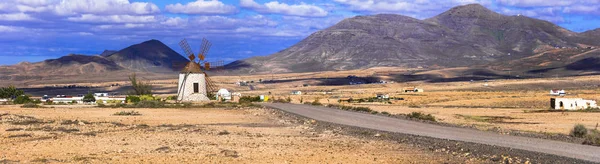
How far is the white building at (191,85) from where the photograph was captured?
62.6 m

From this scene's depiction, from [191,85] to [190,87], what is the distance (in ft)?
0.58

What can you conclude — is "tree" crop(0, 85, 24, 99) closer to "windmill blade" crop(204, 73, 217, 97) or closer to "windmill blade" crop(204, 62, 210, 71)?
"windmill blade" crop(204, 73, 217, 97)

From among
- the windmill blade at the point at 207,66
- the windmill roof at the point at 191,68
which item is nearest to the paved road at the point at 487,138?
the windmill roof at the point at 191,68

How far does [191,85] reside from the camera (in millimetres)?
62781

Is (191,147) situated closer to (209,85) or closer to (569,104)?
(569,104)

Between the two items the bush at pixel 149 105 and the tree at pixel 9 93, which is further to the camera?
the tree at pixel 9 93

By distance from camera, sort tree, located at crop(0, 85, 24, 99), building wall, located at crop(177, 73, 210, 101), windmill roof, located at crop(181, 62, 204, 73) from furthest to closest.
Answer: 1. tree, located at crop(0, 85, 24, 99)
2. windmill roof, located at crop(181, 62, 204, 73)
3. building wall, located at crop(177, 73, 210, 101)

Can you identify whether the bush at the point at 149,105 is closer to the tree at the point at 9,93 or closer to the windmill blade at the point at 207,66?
the windmill blade at the point at 207,66

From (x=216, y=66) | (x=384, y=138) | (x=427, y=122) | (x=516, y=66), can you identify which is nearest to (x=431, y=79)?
(x=516, y=66)

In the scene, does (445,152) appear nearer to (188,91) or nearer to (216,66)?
(188,91)

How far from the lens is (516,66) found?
187 metres

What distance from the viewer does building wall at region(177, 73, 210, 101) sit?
6259cm

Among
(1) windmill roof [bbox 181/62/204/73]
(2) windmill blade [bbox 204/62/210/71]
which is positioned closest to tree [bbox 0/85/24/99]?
(2) windmill blade [bbox 204/62/210/71]

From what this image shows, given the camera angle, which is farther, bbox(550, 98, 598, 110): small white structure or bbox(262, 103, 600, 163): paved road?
bbox(550, 98, 598, 110): small white structure
